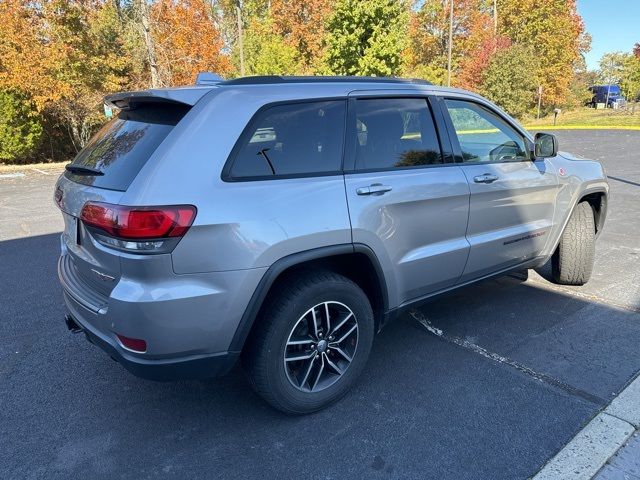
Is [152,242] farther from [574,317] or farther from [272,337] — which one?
[574,317]

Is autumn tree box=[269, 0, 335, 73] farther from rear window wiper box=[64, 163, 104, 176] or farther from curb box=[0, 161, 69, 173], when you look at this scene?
rear window wiper box=[64, 163, 104, 176]

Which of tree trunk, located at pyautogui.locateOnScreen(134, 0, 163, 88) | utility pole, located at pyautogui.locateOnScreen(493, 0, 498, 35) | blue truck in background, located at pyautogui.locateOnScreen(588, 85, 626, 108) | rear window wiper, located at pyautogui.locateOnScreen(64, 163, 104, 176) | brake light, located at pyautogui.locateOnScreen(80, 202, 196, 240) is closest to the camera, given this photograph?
brake light, located at pyautogui.locateOnScreen(80, 202, 196, 240)

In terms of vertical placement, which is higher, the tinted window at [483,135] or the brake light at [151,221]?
the tinted window at [483,135]

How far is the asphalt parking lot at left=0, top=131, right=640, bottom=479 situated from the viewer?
2.48m

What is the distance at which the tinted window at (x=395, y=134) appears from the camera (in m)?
2.94

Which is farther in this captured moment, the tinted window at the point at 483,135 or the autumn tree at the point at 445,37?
the autumn tree at the point at 445,37

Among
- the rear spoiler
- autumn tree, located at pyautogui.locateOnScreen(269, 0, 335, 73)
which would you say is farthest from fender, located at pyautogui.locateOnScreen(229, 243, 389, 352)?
autumn tree, located at pyautogui.locateOnScreen(269, 0, 335, 73)

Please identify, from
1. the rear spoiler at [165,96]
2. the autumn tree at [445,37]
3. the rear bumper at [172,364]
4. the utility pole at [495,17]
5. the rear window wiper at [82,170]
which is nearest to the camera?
the rear bumper at [172,364]

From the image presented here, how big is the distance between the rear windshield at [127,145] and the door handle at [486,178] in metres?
2.06

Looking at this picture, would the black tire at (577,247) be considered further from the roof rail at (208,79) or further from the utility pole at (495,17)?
the utility pole at (495,17)

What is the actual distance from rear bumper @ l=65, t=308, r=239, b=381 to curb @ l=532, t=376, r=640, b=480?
1.64 m

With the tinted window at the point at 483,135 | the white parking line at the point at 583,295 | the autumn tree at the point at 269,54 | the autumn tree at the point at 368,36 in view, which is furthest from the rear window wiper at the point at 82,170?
the autumn tree at the point at 269,54

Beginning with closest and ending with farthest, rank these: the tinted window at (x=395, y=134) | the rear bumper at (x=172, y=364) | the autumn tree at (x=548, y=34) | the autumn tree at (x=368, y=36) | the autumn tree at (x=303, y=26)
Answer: the rear bumper at (x=172, y=364)
the tinted window at (x=395, y=134)
the autumn tree at (x=368, y=36)
the autumn tree at (x=303, y=26)
the autumn tree at (x=548, y=34)

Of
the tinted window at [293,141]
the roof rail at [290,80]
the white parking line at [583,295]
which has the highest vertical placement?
the roof rail at [290,80]
